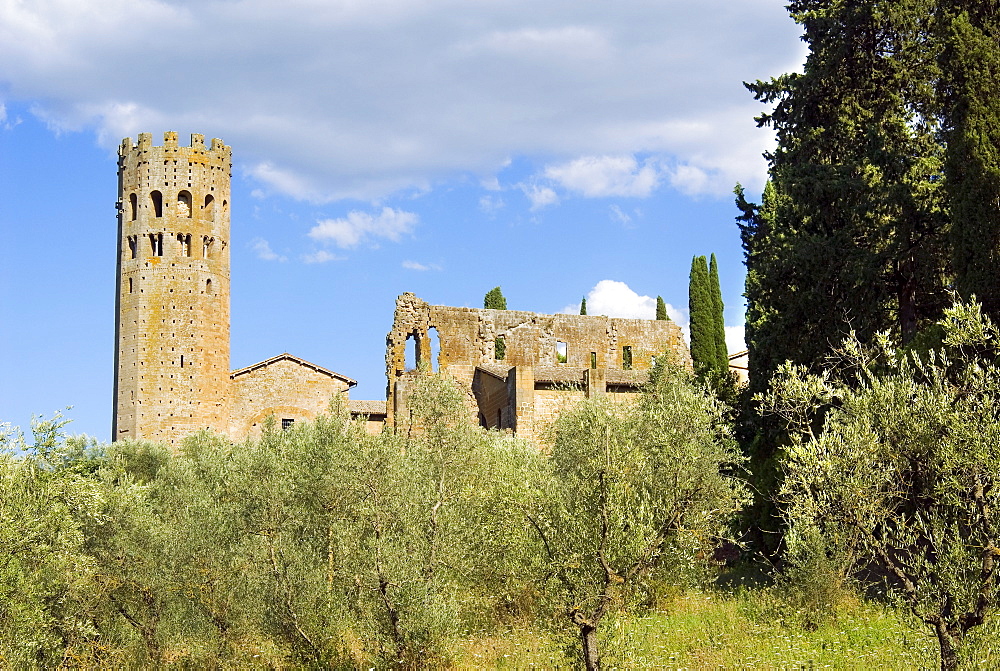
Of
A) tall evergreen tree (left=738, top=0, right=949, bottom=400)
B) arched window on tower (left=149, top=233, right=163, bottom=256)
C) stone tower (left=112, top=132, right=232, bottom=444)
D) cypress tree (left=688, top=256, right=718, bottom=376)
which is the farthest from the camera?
arched window on tower (left=149, top=233, right=163, bottom=256)

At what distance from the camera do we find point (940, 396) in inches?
362

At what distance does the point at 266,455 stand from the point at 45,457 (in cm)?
405

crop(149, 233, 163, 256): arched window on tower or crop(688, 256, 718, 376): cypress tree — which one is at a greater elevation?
crop(149, 233, 163, 256): arched window on tower

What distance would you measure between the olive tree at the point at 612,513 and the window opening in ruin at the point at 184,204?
1520 inches

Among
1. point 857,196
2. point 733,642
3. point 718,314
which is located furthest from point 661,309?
point 733,642

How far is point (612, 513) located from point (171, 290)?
128ft

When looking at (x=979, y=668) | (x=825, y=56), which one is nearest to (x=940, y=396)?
(x=979, y=668)

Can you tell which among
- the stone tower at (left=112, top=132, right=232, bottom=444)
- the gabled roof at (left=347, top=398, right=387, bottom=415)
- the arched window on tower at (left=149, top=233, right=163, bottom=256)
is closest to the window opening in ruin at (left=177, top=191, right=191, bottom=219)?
the stone tower at (left=112, top=132, right=232, bottom=444)

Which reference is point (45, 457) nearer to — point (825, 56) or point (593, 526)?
point (593, 526)

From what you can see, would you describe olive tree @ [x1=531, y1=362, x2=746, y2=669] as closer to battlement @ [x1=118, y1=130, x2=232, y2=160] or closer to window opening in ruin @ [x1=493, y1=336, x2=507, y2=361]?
window opening in ruin @ [x1=493, y1=336, x2=507, y2=361]

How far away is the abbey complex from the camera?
43.6 metres

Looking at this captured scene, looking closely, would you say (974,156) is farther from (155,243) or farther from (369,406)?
(155,243)

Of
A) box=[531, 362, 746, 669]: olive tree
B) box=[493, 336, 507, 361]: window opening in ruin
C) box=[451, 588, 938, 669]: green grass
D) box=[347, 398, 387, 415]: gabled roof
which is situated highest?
box=[493, 336, 507, 361]: window opening in ruin

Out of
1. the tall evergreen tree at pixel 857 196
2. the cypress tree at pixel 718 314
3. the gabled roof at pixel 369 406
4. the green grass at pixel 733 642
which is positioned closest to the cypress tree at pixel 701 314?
the cypress tree at pixel 718 314
